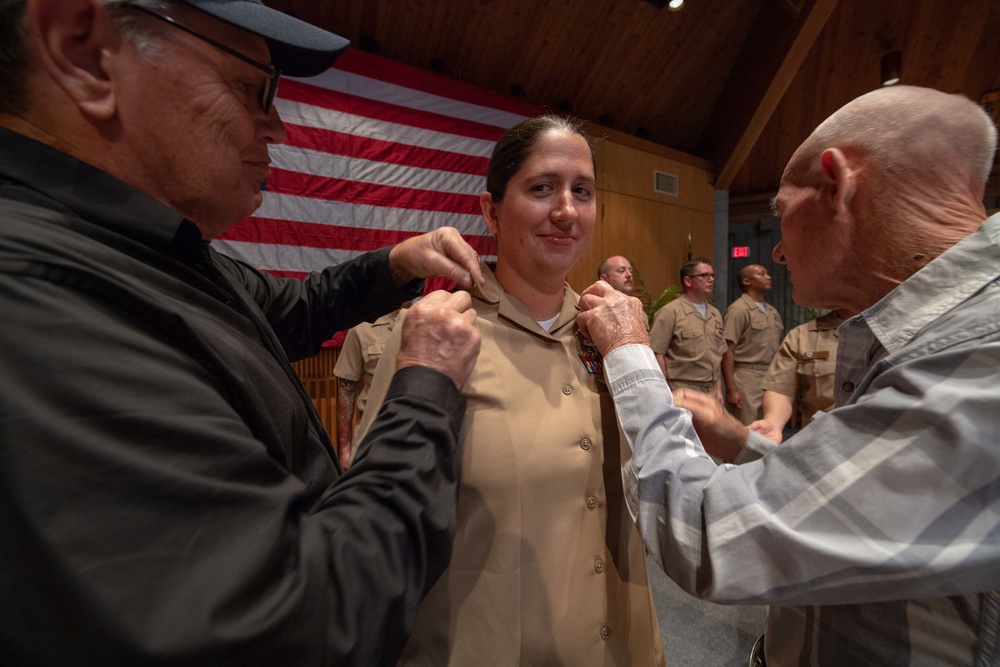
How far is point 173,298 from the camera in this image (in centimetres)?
61

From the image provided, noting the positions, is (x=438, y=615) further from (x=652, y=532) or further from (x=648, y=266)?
(x=648, y=266)

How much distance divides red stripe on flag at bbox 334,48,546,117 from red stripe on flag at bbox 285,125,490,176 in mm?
506

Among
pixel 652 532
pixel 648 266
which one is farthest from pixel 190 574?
pixel 648 266

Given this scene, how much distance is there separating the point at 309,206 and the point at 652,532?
334 centimetres

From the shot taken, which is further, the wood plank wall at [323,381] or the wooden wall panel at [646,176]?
the wooden wall panel at [646,176]

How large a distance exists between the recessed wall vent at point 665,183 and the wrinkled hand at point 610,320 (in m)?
6.04

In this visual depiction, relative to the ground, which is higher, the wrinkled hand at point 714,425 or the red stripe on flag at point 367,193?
the red stripe on flag at point 367,193

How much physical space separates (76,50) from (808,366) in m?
3.24

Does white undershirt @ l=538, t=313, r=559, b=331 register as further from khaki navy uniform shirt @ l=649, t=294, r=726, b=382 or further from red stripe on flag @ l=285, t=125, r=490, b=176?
khaki navy uniform shirt @ l=649, t=294, r=726, b=382

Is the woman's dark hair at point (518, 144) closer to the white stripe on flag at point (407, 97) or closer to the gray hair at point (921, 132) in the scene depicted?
the gray hair at point (921, 132)

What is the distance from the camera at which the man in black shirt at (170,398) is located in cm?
42

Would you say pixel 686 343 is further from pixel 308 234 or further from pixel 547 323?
pixel 547 323

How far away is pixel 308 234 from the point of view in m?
3.44

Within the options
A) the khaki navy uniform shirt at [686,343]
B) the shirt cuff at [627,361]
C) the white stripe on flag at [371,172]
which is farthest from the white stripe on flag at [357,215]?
the shirt cuff at [627,361]
